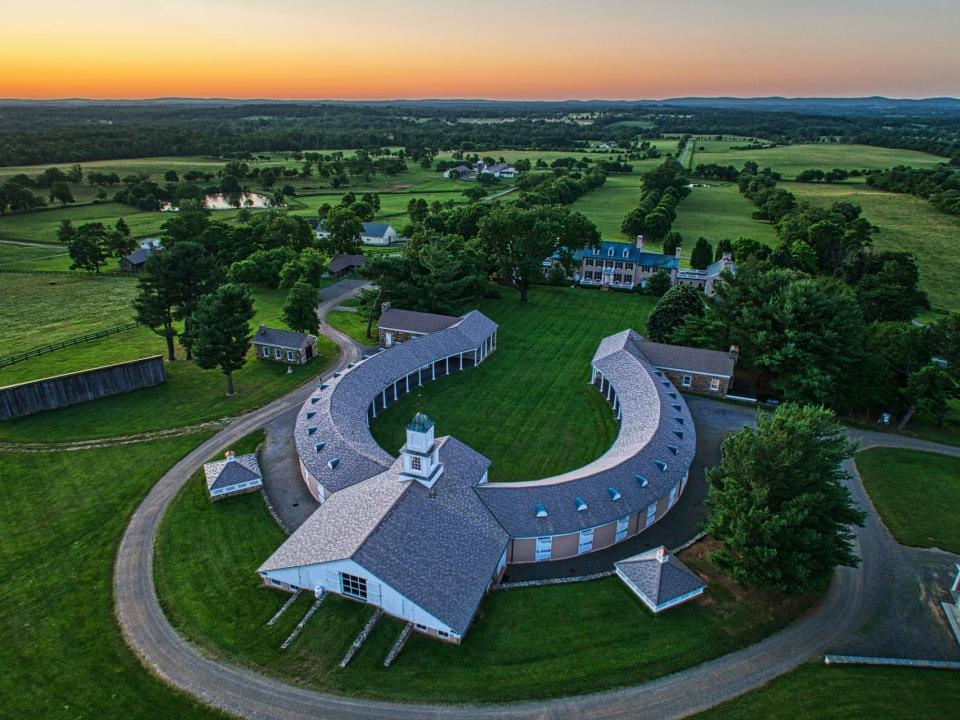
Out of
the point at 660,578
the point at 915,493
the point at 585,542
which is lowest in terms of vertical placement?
the point at 915,493

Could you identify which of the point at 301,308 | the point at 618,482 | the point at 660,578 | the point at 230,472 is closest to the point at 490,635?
the point at 660,578

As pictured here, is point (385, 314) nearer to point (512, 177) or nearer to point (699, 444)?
point (699, 444)

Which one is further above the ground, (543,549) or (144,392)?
(543,549)

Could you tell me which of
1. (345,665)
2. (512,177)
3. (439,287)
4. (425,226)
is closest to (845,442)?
(345,665)

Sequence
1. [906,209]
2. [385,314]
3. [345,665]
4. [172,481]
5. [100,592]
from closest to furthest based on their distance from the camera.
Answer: [345,665], [100,592], [172,481], [385,314], [906,209]

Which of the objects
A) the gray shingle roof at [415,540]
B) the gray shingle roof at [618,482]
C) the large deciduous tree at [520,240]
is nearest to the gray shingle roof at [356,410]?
the gray shingle roof at [415,540]

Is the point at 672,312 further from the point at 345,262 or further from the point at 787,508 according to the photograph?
the point at 345,262

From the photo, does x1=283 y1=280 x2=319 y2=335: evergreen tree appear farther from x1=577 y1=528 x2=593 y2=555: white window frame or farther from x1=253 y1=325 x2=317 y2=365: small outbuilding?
x1=577 y1=528 x2=593 y2=555: white window frame

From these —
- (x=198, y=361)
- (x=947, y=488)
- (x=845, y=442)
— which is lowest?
(x=947, y=488)
